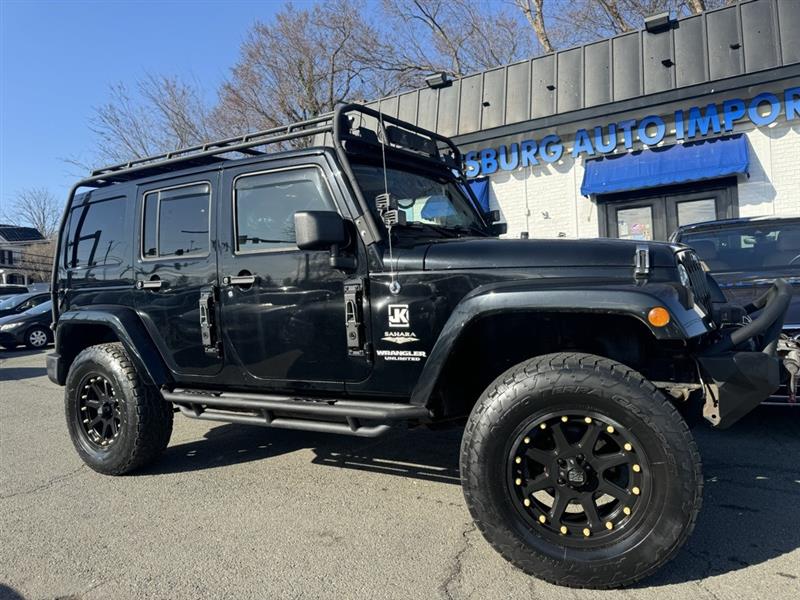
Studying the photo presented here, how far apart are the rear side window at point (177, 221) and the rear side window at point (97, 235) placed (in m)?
0.30

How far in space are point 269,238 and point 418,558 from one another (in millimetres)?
2024

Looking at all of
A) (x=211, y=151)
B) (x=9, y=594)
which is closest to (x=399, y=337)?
(x=211, y=151)

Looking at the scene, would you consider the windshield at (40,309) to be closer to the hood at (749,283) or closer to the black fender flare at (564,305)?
the black fender flare at (564,305)

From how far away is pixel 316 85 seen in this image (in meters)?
22.9

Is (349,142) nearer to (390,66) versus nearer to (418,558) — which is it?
(418,558)

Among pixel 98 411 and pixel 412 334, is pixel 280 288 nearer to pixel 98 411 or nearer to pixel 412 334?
pixel 412 334

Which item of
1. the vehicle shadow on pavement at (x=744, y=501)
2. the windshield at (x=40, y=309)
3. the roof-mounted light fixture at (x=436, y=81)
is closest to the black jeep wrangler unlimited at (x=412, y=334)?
the vehicle shadow on pavement at (x=744, y=501)

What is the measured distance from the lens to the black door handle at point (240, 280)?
11.6 feet

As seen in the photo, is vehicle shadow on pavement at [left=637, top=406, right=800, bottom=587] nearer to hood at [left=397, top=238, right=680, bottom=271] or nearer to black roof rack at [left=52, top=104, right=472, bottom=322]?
hood at [left=397, top=238, right=680, bottom=271]

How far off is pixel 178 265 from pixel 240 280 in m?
0.62

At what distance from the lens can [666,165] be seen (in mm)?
9992

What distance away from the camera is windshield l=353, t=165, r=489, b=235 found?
3527 mm

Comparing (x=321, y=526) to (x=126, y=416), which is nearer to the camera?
(x=321, y=526)

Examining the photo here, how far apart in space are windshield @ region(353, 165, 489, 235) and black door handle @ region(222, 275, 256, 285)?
88 cm
